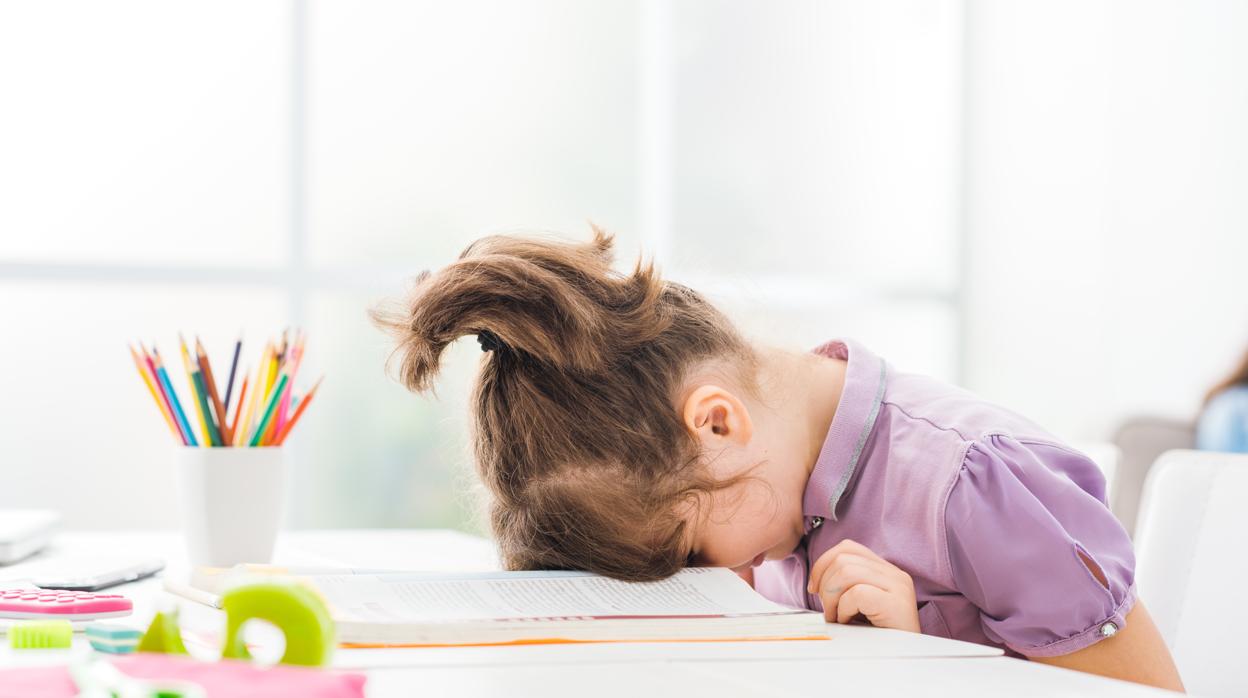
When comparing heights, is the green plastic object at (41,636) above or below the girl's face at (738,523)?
above

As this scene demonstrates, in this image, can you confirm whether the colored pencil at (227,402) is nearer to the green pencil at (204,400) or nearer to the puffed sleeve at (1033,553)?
the green pencil at (204,400)

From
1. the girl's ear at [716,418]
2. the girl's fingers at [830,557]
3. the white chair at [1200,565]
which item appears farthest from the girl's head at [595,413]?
the white chair at [1200,565]

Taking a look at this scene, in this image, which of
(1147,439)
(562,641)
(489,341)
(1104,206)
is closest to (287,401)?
(489,341)

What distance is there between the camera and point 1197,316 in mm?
2566

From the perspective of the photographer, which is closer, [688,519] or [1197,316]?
[688,519]

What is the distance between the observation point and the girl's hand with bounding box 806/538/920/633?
720 millimetres

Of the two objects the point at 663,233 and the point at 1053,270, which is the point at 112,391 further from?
the point at 1053,270

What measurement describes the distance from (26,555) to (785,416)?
66cm

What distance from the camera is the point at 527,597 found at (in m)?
0.69

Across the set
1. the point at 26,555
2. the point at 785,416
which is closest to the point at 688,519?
the point at 785,416

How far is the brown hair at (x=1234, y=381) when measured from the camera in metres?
2.27

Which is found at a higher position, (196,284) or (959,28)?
(959,28)

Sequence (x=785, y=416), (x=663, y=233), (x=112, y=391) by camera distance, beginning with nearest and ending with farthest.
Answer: (x=785, y=416) → (x=112, y=391) → (x=663, y=233)

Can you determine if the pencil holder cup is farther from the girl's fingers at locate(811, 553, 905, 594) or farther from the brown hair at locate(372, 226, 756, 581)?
the girl's fingers at locate(811, 553, 905, 594)
